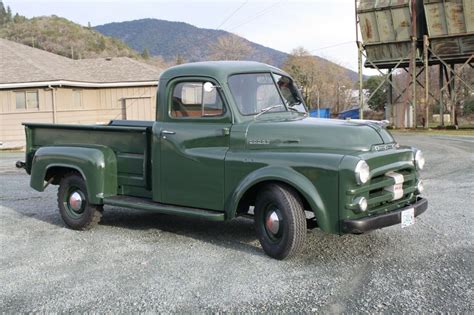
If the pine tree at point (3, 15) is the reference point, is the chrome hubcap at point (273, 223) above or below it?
below

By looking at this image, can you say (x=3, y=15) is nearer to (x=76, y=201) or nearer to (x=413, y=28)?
(x=413, y=28)

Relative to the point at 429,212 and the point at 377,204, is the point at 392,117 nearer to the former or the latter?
the point at 429,212

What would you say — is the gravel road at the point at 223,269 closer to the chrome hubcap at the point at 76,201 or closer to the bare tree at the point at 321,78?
the chrome hubcap at the point at 76,201

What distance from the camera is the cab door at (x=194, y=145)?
226 inches

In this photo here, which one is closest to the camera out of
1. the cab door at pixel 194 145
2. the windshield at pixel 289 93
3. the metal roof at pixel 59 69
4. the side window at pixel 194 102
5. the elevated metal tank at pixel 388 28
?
the cab door at pixel 194 145

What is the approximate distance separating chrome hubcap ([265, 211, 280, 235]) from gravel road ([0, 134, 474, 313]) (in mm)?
318

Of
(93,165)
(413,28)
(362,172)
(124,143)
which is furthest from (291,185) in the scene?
(413,28)

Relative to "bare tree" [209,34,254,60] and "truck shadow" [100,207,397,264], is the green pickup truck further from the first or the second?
"bare tree" [209,34,254,60]

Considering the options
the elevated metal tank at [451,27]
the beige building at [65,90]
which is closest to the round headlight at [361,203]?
the beige building at [65,90]

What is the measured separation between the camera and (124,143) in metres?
6.69

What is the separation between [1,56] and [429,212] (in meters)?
25.9

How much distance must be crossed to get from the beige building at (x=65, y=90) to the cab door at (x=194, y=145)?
19918mm

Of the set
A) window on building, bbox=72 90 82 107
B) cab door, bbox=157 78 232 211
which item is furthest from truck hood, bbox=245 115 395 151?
window on building, bbox=72 90 82 107

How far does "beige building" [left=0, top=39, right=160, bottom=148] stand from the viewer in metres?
24.6
